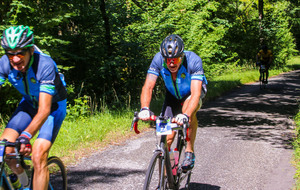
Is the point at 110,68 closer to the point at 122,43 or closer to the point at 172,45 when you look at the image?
the point at 122,43

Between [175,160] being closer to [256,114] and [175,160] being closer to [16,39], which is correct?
[16,39]

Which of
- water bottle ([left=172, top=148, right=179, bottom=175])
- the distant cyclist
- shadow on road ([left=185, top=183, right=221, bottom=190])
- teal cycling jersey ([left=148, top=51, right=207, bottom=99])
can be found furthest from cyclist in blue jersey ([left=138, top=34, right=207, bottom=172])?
the distant cyclist

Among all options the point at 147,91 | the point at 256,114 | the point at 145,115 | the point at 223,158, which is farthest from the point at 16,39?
the point at 256,114

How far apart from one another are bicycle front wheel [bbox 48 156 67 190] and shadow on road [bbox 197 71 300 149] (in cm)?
505

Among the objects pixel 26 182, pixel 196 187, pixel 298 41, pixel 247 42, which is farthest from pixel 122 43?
pixel 298 41

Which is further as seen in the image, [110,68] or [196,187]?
[110,68]

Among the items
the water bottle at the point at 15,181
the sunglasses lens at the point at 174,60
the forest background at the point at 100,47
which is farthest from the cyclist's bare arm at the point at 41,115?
the forest background at the point at 100,47

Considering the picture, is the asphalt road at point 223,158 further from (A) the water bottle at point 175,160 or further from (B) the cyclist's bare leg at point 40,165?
(B) the cyclist's bare leg at point 40,165

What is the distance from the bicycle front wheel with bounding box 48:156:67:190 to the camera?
12.1 ft

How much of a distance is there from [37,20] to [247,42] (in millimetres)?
21850

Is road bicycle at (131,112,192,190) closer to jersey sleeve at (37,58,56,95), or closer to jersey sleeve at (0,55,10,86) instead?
jersey sleeve at (37,58,56,95)

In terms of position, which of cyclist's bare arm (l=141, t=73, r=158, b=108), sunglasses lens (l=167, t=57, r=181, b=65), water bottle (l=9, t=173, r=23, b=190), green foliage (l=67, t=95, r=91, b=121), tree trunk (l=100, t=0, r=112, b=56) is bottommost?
green foliage (l=67, t=95, r=91, b=121)

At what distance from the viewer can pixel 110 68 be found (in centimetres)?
1148

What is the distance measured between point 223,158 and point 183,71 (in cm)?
281
